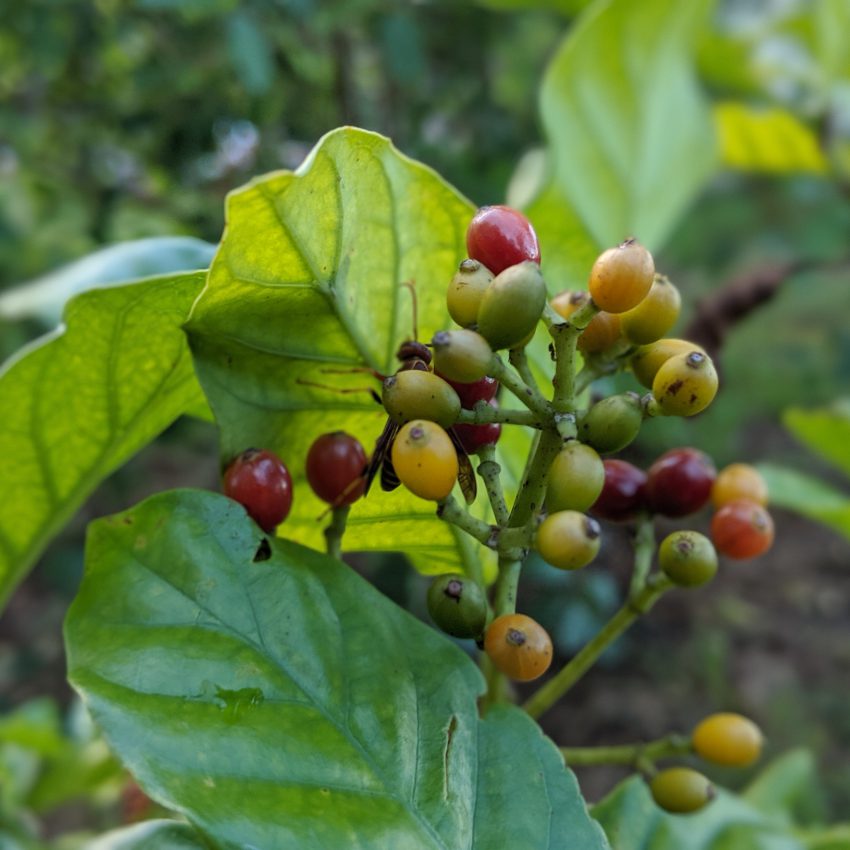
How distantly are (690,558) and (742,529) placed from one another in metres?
0.11

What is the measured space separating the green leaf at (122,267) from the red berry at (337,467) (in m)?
0.27

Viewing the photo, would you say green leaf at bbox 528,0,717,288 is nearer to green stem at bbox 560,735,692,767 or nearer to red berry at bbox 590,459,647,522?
red berry at bbox 590,459,647,522

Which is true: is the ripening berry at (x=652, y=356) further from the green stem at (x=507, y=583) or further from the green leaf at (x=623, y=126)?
the green leaf at (x=623, y=126)

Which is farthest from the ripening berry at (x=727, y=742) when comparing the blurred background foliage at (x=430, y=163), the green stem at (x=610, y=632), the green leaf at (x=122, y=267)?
the blurred background foliage at (x=430, y=163)

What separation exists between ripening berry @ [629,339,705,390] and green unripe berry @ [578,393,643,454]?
56mm

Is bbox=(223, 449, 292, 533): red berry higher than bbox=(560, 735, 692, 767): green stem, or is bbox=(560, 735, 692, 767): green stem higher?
bbox=(223, 449, 292, 533): red berry

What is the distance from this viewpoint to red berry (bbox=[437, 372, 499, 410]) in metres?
0.54

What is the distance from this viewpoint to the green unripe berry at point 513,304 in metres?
0.48

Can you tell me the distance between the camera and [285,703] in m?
0.55

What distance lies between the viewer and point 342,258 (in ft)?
1.97

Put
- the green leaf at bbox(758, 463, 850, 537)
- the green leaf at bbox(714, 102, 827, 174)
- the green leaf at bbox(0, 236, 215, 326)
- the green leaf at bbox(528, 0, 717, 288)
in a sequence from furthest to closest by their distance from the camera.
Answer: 1. the green leaf at bbox(714, 102, 827, 174)
2. the green leaf at bbox(758, 463, 850, 537)
3. the green leaf at bbox(528, 0, 717, 288)
4. the green leaf at bbox(0, 236, 215, 326)

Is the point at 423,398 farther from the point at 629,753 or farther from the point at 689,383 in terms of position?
the point at 629,753

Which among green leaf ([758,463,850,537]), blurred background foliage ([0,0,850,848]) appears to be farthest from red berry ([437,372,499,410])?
green leaf ([758,463,850,537])

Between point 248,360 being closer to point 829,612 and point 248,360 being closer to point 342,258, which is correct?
point 342,258
